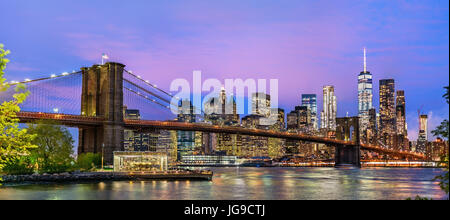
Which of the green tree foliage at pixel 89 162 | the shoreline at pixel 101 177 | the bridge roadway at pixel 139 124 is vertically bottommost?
the shoreline at pixel 101 177

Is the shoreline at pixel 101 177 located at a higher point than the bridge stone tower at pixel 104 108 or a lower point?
lower

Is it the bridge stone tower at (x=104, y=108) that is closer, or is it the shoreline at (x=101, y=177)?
the shoreline at (x=101, y=177)

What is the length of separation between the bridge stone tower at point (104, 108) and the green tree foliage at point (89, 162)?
6.25ft

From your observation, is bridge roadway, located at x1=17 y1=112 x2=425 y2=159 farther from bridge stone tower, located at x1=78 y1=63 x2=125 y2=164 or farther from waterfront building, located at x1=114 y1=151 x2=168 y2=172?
waterfront building, located at x1=114 y1=151 x2=168 y2=172

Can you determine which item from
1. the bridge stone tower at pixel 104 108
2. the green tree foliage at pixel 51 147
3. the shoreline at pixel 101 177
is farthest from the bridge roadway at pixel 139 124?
the shoreline at pixel 101 177

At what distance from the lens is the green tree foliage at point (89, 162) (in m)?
71.5

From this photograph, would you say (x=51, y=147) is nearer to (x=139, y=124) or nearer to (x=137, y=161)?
(x=137, y=161)

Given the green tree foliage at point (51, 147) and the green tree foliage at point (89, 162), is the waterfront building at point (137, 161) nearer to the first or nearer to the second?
the green tree foliage at point (89, 162)

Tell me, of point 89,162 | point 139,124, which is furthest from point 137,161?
point 139,124

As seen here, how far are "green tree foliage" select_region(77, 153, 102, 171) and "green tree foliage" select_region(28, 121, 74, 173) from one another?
5286 millimetres
